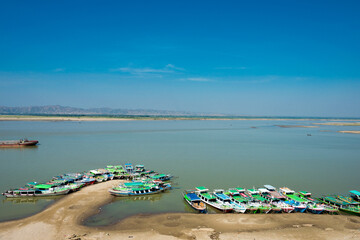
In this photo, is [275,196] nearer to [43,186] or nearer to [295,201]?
[295,201]

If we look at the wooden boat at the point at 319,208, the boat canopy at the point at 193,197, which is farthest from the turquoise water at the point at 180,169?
the wooden boat at the point at 319,208

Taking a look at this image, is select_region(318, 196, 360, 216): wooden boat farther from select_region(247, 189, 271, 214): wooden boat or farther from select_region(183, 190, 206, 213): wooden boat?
select_region(183, 190, 206, 213): wooden boat

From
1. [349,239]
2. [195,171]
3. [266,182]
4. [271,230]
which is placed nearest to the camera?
[349,239]

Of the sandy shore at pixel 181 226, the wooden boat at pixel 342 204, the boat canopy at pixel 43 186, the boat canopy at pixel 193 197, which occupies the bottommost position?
the sandy shore at pixel 181 226

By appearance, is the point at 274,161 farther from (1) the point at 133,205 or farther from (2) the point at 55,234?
(2) the point at 55,234

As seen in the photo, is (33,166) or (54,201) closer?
(54,201)

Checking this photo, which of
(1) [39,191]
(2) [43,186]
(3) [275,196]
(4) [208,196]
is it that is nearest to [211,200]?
(4) [208,196]

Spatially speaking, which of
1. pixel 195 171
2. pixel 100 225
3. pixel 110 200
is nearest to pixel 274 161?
pixel 195 171

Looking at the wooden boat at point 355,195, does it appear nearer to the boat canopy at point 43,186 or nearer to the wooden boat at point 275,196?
the wooden boat at point 275,196
